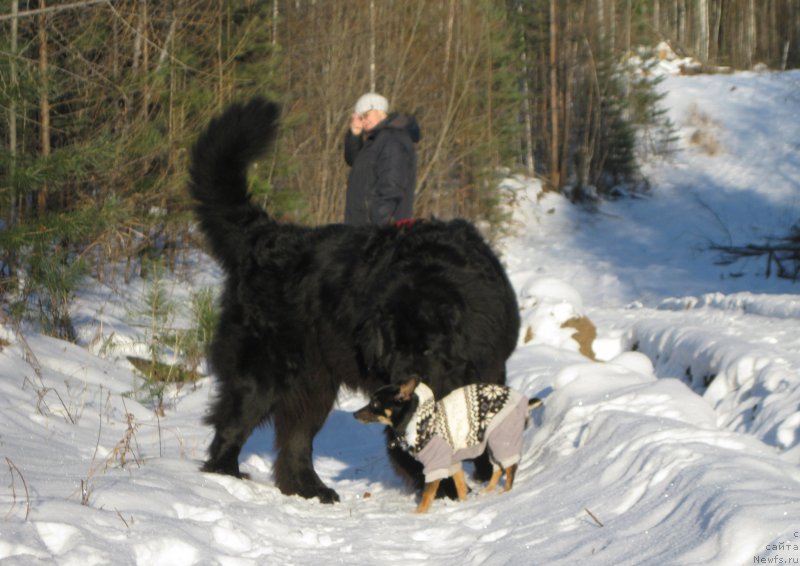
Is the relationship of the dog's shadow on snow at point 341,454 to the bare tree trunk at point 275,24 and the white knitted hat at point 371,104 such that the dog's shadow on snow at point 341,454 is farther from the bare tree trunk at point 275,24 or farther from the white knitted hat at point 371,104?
the bare tree trunk at point 275,24

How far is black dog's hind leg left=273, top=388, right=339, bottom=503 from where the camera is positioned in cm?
488

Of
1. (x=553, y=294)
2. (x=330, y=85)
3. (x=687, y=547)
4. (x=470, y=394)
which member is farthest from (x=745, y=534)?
(x=330, y=85)

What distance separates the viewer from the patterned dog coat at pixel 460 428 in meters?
4.30

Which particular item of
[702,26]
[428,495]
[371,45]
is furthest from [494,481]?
[702,26]

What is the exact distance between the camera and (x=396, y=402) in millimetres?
4258

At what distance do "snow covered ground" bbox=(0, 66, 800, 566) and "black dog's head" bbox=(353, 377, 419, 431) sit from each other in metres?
0.47

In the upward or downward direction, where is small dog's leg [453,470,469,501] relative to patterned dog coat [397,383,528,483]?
downward

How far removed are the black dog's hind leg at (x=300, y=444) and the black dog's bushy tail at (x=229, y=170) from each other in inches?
33.6

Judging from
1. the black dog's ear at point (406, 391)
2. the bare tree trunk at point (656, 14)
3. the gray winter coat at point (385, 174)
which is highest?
the bare tree trunk at point (656, 14)

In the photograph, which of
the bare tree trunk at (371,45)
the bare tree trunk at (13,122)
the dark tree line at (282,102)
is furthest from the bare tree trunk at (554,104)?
the bare tree trunk at (13,122)

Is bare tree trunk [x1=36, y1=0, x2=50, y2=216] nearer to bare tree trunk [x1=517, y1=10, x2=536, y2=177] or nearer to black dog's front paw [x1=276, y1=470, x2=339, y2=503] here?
black dog's front paw [x1=276, y1=470, x2=339, y2=503]

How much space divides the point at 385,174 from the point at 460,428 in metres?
2.27

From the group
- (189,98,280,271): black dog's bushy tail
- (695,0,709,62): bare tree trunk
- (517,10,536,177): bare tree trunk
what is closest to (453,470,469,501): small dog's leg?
(189,98,280,271): black dog's bushy tail

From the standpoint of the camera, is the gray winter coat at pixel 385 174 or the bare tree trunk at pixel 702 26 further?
the bare tree trunk at pixel 702 26
